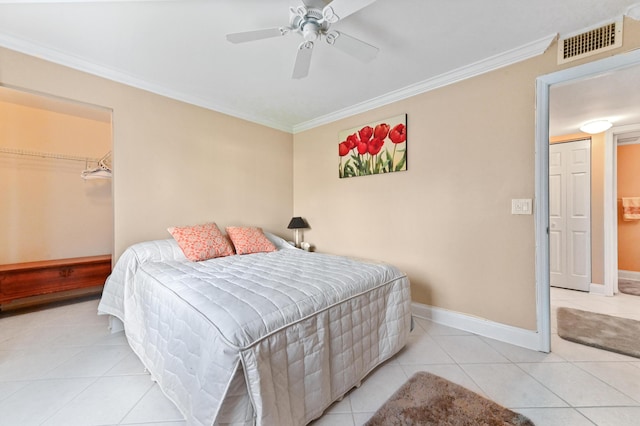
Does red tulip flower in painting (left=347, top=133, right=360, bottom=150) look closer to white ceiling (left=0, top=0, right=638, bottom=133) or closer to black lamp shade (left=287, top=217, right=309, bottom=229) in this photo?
white ceiling (left=0, top=0, right=638, bottom=133)

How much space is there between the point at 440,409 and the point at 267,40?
274cm

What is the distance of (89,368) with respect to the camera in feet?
5.64

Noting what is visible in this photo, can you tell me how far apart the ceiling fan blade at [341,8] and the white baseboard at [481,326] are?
2605mm

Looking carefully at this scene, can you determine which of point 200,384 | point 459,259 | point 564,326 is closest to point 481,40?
point 459,259

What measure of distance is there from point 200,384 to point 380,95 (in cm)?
302

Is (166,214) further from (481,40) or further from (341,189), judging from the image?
(481,40)

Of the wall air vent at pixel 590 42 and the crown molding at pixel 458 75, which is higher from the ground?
the crown molding at pixel 458 75

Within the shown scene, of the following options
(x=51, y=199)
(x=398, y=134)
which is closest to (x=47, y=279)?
(x=51, y=199)

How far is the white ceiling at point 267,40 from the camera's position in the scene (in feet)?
5.28

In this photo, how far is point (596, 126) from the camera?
3121 mm

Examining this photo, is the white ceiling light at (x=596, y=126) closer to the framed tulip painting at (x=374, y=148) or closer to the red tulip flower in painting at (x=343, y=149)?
the framed tulip painting at (x=374, y=148)

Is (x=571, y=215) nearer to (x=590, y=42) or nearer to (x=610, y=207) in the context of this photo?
(x=610, y=207)

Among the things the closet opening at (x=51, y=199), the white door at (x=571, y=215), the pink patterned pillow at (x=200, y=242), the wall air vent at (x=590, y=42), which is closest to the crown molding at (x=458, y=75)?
the wall air vent at (x=590, y=42)

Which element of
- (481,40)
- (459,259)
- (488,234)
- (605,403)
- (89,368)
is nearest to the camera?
(605,403)
